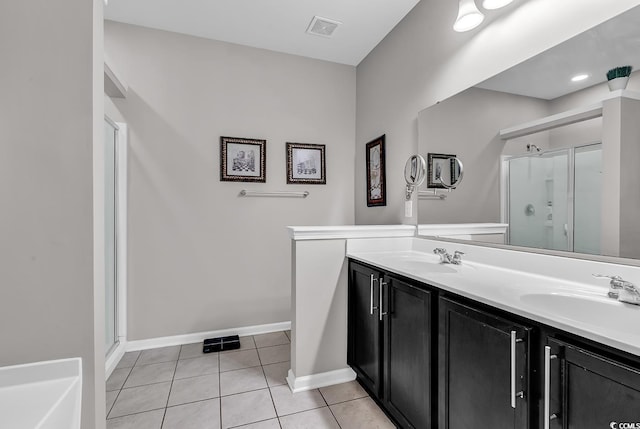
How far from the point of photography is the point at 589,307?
1064mm

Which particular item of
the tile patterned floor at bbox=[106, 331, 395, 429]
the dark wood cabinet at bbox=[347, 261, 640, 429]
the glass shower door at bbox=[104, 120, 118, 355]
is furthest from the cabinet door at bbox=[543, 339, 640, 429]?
the glass shower door at bbox=[104, 120, 118, 355]

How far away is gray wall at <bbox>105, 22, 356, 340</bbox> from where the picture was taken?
8.39 ft

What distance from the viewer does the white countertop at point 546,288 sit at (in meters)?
0.79

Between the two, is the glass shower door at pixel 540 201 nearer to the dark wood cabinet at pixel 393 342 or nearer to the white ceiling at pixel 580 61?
the white ceiling at pixel 580 61

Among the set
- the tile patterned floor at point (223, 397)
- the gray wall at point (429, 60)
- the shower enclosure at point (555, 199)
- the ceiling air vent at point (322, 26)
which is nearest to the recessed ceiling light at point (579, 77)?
the gray wall at point (429, 60)

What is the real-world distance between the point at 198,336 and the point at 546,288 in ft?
8.73

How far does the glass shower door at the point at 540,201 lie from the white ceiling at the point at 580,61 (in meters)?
0.32

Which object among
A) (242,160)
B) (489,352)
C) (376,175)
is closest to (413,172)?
(376,175)

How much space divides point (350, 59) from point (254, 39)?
0.99 m

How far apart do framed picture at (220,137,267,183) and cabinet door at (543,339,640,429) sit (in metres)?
2.52

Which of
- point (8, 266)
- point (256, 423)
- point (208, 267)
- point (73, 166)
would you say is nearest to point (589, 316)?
point (256, 423)

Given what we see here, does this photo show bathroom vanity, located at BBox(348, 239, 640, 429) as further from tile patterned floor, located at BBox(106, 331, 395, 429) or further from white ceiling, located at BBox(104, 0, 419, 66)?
white ceiling, located at BBox(104, 0, 419, 66)

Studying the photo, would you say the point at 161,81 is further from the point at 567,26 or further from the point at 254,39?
the point at 567,26

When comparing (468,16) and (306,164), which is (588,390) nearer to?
(468,16)
